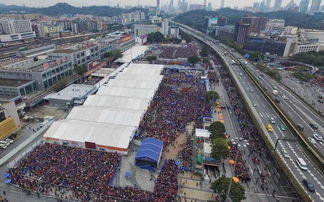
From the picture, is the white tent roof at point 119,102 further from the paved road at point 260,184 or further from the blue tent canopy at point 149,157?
the paved road at point 260,184

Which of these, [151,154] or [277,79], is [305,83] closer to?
[277,79]

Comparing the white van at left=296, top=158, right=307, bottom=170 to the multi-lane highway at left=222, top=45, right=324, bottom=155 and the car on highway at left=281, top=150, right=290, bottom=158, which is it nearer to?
the car on highway at left=281, top=150, right=290, bottom=158

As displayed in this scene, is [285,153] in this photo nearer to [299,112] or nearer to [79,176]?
[299,112]

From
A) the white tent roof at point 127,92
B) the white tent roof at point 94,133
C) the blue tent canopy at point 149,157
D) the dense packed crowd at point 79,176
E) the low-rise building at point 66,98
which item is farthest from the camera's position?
the white tent roof at point 127,92

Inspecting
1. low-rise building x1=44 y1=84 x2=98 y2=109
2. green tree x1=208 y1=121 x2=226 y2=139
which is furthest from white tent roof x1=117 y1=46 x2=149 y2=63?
green tree x1=208 y1=121 x2=226 y2=139

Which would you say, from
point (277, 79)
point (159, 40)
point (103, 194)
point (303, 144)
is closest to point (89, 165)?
point (103, 194)

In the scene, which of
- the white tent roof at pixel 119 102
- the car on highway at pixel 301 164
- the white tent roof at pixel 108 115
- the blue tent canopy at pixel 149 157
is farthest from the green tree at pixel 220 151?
the white tent roof at pixel 119 102
